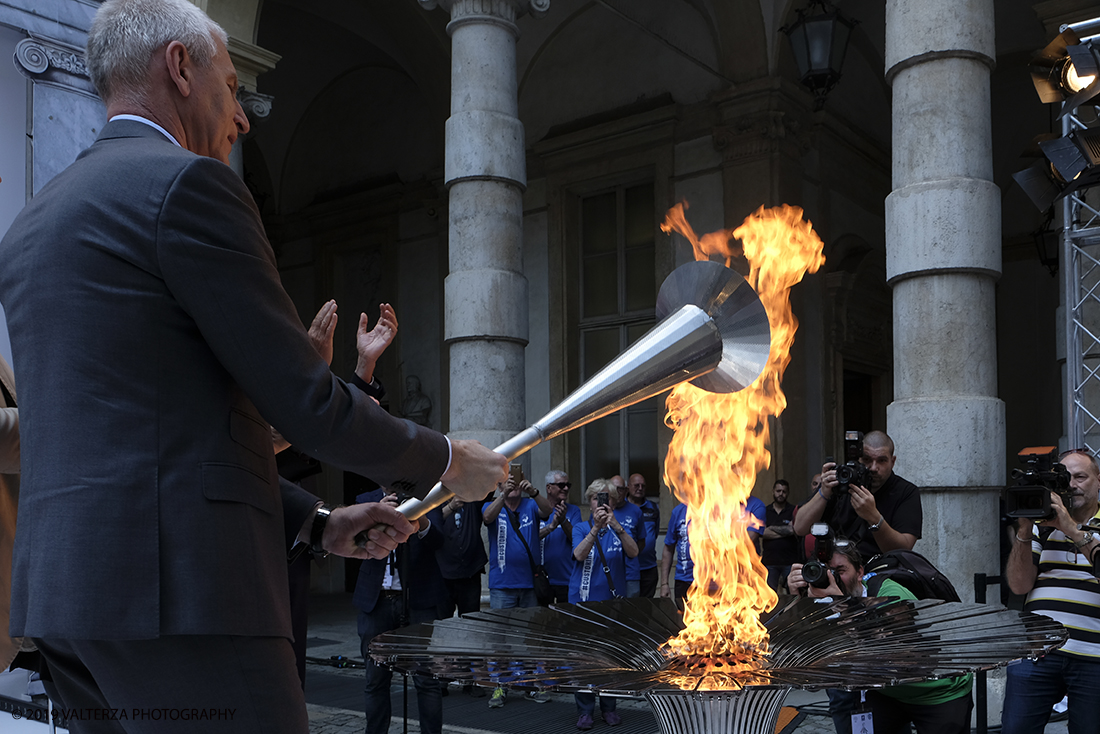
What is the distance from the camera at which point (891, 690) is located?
4.61 meters

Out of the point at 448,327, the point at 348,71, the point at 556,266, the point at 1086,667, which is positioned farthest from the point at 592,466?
the point at 1086,667

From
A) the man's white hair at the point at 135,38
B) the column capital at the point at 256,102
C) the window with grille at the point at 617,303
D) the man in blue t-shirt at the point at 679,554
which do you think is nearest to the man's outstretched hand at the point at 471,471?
the man's white hair at the point at 135,38

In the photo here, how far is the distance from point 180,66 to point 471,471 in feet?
3.30

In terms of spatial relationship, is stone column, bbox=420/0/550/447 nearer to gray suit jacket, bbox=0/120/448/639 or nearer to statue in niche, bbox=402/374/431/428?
gray suit jacket, bbox=0/120/448/639

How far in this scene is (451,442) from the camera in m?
2.02

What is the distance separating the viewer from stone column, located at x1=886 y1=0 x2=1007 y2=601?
669 centimetres

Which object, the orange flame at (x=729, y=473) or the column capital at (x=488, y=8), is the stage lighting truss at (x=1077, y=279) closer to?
A: the orange flame at (x=729, y=473)

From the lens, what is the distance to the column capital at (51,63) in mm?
7598

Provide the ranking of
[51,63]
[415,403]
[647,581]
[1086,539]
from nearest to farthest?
[1086,539]
[51,63]
[647,581]
[415,403]

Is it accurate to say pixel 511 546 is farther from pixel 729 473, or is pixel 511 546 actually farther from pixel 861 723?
pixel 861 723

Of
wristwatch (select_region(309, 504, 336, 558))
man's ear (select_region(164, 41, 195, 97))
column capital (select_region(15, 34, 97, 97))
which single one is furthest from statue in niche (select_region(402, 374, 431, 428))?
man's ear (select_region(164, 41, 195, 97))

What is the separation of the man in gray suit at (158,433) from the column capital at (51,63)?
6.72 metres

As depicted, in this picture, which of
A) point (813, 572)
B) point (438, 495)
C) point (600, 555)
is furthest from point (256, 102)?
point (438, 495)

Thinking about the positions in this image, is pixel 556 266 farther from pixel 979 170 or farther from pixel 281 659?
pixel 281 659
